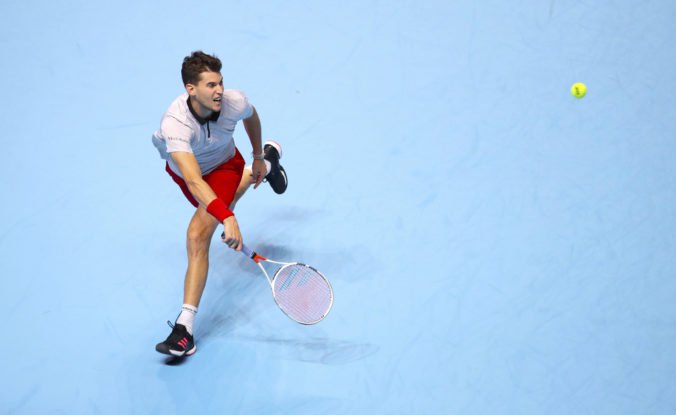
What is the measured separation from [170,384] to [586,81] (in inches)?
131

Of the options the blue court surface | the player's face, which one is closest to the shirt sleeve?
the player's face

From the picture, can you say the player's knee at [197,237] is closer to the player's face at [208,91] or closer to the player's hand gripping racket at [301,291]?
the player's hand gripping racket at [301,291]

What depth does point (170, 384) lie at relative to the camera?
353cm

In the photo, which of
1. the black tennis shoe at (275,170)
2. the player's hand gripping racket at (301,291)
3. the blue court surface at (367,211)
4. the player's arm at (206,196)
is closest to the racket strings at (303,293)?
the player's hand gripping racket at (301,291)

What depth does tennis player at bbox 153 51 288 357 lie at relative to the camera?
10.9 feet

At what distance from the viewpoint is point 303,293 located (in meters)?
3.54

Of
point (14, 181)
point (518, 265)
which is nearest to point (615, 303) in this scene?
point (518, 265)

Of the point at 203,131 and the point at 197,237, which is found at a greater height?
the point at 203,131

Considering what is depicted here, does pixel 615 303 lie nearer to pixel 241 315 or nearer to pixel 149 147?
pixel 241 315

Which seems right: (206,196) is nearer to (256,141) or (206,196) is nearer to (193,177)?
(193,177)

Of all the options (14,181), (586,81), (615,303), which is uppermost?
(586,81)

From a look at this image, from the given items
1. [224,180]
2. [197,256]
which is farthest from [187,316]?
[224,180]

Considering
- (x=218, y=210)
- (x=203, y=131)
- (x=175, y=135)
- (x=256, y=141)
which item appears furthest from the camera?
(x=256, y=141)

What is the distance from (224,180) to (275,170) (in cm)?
50
